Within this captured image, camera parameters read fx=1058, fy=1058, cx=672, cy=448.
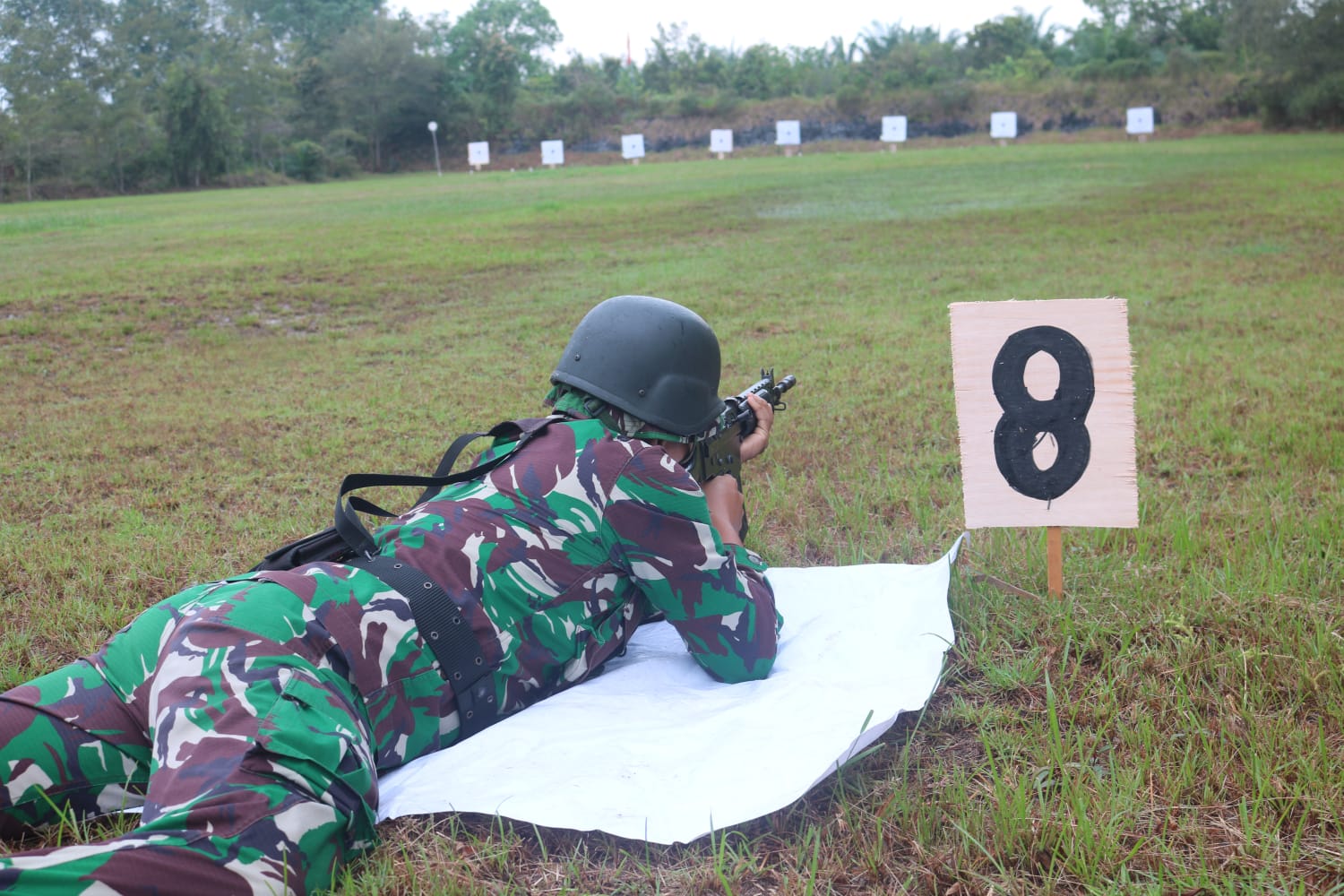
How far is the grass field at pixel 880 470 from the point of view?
6.51ft

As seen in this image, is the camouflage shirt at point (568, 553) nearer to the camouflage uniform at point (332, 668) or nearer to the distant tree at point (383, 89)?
the camouflage uniform at point (332, 668)

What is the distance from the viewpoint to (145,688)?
209 centimetres

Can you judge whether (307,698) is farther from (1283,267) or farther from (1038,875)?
(1283,267)

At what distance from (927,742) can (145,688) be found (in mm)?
1660

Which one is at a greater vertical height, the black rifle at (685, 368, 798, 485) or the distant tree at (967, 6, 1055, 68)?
the distant tree at (967, 6, 1055, 68)

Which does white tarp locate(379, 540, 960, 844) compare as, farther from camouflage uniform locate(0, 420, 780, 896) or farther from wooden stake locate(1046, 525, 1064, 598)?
wooden stake locate(1046, 525, 1064, 598)

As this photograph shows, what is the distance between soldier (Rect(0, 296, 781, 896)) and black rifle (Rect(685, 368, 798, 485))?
1.5 inches

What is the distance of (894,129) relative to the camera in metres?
40.3

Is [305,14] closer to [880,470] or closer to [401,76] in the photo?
[401,76]

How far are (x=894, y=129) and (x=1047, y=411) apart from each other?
39911 millimetres

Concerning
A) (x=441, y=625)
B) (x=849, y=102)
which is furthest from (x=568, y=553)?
(x=849, y=102)

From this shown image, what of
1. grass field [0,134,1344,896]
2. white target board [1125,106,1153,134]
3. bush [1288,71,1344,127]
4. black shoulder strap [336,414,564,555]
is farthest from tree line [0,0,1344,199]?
black shoulder strap [336,414,564,555]

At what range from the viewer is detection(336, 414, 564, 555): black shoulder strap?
219 cm

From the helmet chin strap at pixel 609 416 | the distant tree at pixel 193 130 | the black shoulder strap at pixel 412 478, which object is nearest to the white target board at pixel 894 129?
the distant tree at pixel 193 130
